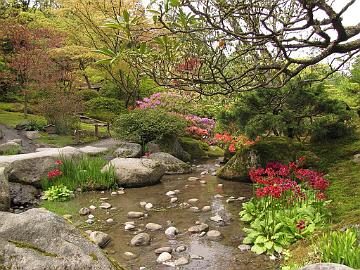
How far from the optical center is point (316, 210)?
5.66 m

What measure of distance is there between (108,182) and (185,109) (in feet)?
26.1

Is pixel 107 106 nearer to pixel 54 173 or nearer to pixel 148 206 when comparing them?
pixel 54 173

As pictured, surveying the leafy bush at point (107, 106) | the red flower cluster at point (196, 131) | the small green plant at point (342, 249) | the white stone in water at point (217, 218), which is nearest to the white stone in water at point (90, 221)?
the white stone in water at point (217, 218)

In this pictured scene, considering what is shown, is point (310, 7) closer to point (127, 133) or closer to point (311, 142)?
point (311, 142)

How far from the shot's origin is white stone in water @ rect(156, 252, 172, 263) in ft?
16.2

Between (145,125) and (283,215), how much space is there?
756 centimetres

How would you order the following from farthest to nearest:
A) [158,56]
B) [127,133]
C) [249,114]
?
[127,133]
[249,114]
[158,56]

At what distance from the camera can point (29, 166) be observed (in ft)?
29.2

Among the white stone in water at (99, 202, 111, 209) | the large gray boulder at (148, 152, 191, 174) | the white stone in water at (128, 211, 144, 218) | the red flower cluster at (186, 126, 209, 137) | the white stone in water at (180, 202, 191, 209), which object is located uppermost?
the red flower cluster at (186, 126, 209, 137)

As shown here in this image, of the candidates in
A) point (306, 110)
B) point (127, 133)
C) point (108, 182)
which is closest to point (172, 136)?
point (127, 133)

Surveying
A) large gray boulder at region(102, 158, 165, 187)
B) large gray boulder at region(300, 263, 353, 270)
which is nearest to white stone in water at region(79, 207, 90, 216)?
large gray boulder at region(102, 158, 165, 187)

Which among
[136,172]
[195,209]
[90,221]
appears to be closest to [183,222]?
[195,209]

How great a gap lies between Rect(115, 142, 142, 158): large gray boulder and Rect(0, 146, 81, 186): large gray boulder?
8.82 ft

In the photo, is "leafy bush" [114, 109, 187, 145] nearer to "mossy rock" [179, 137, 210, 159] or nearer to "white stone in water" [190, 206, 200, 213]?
"mossy rock" [179, 137, 210, 159]
